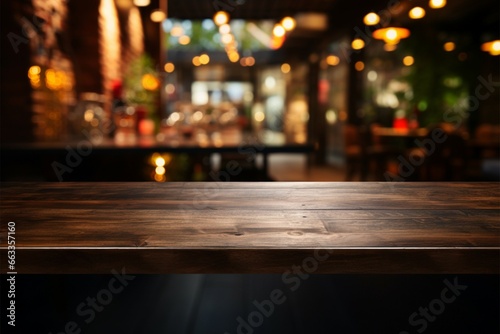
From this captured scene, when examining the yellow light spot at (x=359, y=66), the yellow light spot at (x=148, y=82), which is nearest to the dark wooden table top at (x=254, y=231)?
Answer: the yellow light spot at (x=148, y=82)

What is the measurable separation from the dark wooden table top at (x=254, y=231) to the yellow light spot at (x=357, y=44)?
8054 mm

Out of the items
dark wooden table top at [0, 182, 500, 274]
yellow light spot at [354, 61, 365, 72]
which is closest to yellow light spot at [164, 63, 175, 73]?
yellow light spot at [354, 61, 365, 72]

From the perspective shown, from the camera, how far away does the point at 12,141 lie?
3.58 m

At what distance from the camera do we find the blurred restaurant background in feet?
11.5

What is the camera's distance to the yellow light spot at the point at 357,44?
29.8ft

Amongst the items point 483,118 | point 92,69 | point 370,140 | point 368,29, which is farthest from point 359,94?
point 92,69

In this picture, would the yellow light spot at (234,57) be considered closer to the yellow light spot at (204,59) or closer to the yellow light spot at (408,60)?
the yellow light spot at (204,59)

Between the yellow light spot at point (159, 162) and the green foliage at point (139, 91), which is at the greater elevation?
the green foliage at point (139, 91)

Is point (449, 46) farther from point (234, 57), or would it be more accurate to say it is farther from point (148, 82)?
point (234, 57)

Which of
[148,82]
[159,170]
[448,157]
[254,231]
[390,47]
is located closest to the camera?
[254,231]

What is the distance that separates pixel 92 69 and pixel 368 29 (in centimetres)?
543
